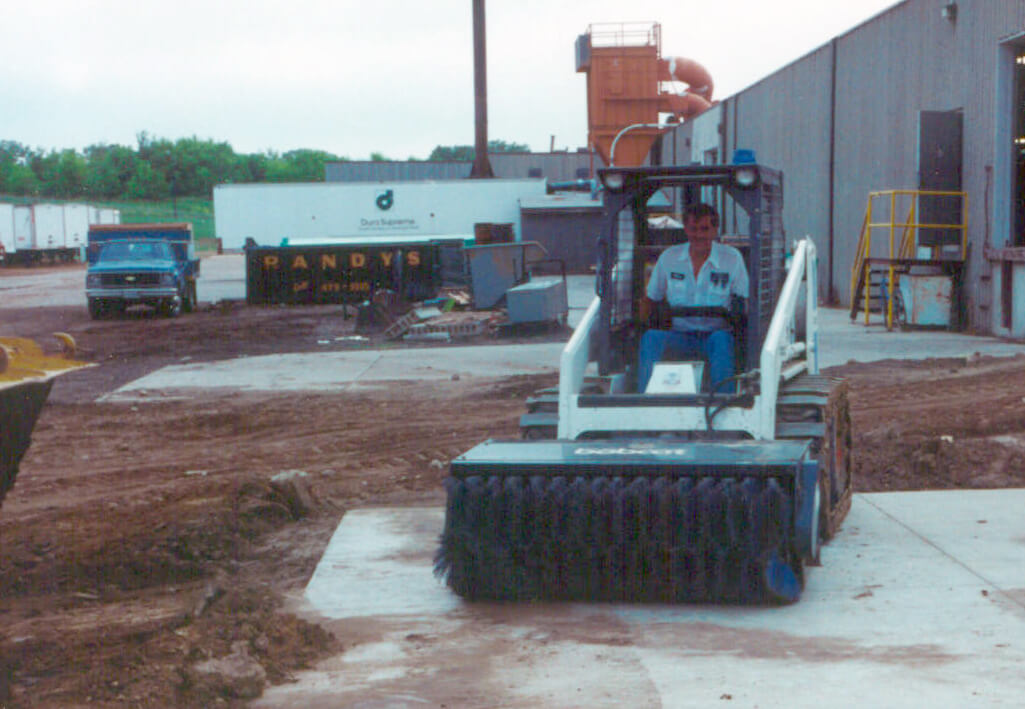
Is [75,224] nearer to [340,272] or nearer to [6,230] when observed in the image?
[6,230]

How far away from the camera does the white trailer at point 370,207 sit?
2060 inches

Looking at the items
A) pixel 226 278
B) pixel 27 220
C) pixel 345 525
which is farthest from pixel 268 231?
pixel 345 525

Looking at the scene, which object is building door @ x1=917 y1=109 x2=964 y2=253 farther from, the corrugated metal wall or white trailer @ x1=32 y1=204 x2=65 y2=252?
white trailer @ x1=32 y1=204 x2=65 y2=252

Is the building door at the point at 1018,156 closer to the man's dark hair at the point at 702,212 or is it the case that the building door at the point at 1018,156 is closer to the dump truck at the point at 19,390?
the man's dark hair at the point at 702,212

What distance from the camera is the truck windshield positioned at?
104 feet

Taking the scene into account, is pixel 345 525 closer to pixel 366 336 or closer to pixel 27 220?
pixel 366 336

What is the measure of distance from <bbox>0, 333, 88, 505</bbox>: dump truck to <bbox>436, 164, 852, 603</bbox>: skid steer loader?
194 centimetres

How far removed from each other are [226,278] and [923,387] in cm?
4122

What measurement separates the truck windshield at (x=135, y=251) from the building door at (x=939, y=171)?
17532mm

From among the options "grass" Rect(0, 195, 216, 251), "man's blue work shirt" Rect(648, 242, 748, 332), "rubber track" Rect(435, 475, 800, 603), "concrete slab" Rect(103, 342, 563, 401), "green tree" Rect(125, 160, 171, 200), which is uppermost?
"green tree" Rect(125, 160, 171, 200)

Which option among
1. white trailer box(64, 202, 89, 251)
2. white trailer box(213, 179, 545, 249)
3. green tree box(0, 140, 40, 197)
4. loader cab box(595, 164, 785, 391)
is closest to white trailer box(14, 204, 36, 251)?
white trailer box(64, 202, 89, 251)

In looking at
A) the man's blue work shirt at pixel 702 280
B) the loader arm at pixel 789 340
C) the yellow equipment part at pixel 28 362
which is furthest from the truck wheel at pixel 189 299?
the yellow equipment part at pixel 28 362

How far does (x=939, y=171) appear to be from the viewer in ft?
72.8

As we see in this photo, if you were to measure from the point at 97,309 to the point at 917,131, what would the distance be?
1822 cm
